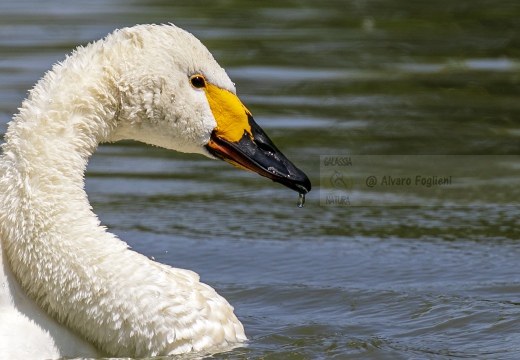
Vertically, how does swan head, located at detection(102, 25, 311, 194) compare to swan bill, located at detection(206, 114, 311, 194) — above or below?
above

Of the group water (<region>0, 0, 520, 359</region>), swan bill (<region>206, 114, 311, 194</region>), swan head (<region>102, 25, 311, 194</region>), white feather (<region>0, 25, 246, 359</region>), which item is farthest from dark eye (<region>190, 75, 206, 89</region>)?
water (<region>0, 0, 520, 359</region>)

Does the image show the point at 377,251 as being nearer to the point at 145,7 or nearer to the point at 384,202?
the point at 384,202

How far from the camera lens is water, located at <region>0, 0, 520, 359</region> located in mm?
6938

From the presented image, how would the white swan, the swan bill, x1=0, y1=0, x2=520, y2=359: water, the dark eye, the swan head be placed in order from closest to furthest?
the white swan → the swan head → the dark eye → the swan bill → x1=0, y1=0, x2=520, y2=359: water

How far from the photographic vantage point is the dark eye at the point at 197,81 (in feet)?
19.1

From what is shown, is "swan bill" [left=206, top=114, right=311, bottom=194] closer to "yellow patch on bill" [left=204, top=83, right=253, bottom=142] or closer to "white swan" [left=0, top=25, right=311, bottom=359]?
"yellow patch on bill" [left=204, top=83, right=253, bottom=142]

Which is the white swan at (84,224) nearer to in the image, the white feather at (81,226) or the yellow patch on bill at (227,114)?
the white feather at (81,226)

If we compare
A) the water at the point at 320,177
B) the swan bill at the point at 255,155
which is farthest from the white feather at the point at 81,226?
the water at the point at 320,177

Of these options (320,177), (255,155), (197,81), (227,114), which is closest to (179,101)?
(197,81)

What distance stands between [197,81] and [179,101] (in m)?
0.15

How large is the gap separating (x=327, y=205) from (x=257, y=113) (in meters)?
2.31

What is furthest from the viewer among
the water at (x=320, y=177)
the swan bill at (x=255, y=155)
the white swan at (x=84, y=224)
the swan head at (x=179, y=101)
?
the water at (x=320, y=177)

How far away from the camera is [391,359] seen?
245 inches

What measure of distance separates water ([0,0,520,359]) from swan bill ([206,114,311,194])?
89 centimetres
